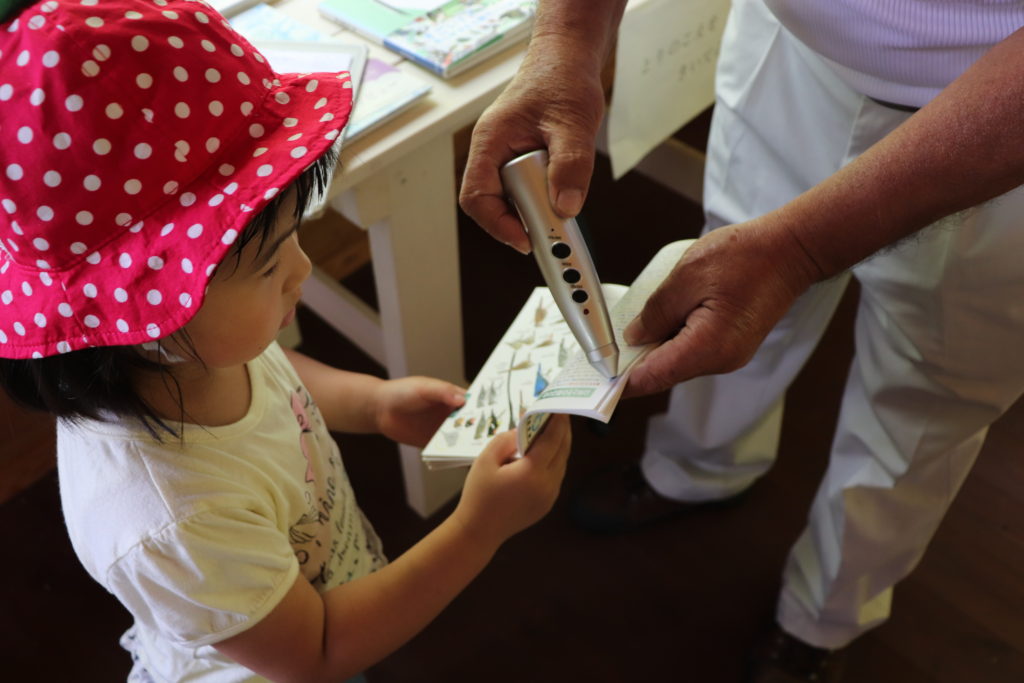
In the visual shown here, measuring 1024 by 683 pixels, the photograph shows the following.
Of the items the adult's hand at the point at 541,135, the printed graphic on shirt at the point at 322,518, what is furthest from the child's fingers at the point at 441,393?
the adult's hand at the point at 541,135

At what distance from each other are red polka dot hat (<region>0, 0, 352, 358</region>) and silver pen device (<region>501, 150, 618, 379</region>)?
0.52ft

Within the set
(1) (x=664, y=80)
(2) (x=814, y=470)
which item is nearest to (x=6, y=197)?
(1) (x=664, y=80)

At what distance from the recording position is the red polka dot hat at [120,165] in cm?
48

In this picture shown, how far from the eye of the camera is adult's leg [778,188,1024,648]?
0.78 meters

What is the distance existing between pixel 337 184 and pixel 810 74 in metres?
0.49

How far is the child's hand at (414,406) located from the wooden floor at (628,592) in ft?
1.49

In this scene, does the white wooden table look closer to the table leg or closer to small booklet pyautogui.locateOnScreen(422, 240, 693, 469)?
the table leg

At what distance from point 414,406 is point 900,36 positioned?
577 millimetres

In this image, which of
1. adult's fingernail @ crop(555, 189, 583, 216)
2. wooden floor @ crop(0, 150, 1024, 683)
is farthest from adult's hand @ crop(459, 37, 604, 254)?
wooden floor @ crop(0, 150, 1024, 683)

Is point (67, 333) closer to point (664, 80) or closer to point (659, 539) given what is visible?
point (664, 80)

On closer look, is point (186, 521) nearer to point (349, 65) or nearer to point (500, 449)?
point (500, 449)

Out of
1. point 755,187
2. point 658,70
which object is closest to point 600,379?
point 755,187

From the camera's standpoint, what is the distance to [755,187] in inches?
39.1

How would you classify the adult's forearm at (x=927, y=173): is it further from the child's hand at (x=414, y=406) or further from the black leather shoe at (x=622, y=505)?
the black leather shoe at (x=622, y=505)
